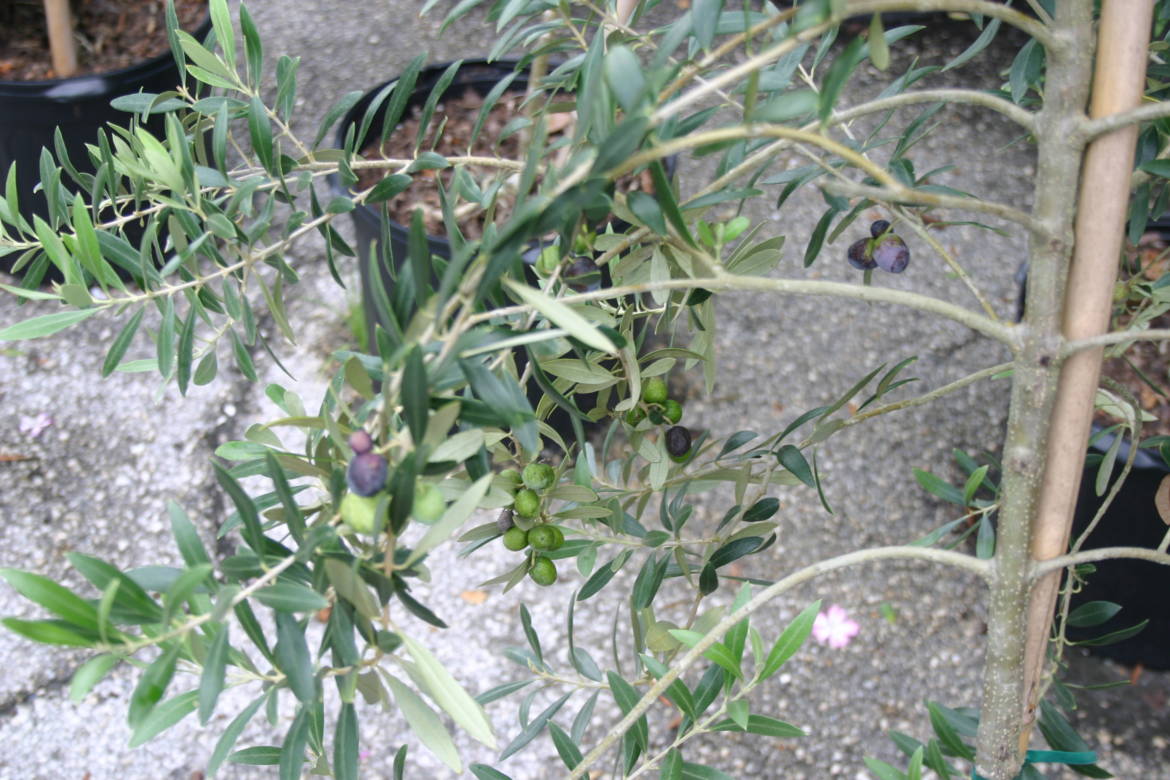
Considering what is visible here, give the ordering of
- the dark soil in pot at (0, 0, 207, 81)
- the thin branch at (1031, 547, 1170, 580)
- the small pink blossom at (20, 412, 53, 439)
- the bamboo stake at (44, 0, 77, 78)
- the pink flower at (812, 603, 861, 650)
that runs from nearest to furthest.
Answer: the thin branch at (1031, 547, 1170, 580), the pink flower at (812, 603, 861, 650), the small pink blossom at (20, 412, 53, 439), the bamboo stake at (44, 0, 77, 78), the dark soil in pot at (0, 0, 207, 81)

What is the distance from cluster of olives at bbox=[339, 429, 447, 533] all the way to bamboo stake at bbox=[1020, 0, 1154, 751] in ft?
1.33

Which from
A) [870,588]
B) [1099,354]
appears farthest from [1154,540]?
[1099,354]

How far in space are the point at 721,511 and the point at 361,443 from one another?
1404mm

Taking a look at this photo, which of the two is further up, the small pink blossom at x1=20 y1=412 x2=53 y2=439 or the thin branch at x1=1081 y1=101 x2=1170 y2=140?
the thin branch at x1=1081 y1=101 x2=1170 y2=140

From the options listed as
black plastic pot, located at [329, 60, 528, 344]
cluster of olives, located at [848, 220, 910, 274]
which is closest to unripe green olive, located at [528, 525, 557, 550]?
cluster of olives, located at [848, 220, 910, 274]

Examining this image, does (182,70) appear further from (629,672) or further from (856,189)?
(629,672)

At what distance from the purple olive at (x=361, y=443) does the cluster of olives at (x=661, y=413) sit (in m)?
0.38

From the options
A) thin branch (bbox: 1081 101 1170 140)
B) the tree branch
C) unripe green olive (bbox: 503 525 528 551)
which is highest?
thin branch (bbox: 1081 101 1170 140)

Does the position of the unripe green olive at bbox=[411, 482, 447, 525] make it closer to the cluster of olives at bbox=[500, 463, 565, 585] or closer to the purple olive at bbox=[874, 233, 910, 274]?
the cluster of olives at bbox=[500, 463, 565, 585]

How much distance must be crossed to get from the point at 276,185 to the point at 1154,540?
1.26 metres

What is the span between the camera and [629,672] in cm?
156

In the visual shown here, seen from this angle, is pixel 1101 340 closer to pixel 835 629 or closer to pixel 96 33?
pixel 835 629

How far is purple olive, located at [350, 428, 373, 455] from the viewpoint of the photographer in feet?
1.47

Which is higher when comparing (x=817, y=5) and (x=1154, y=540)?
(x=817, y=5)
